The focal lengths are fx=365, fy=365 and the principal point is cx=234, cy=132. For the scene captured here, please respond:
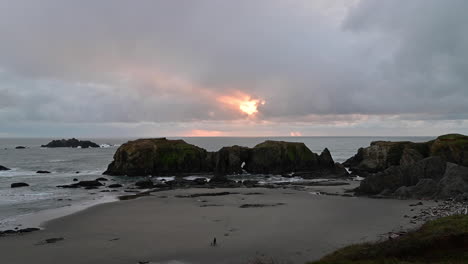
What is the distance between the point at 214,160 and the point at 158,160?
12.4 meters

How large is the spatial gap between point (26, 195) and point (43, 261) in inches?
1283

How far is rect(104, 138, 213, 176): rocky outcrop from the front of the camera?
78.1m

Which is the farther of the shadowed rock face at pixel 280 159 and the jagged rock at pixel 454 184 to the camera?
the shadowed rock face at pixel 280 159

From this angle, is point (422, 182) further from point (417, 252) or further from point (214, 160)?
point (214, 160)

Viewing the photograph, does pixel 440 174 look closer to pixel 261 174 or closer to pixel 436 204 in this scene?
pixel 436 204

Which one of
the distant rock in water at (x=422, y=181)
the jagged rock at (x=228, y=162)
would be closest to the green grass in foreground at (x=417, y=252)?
the distant rock in water at (x=422, y=181)

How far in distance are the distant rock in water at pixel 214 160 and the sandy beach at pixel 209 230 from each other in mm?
34751

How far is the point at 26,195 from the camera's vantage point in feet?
162

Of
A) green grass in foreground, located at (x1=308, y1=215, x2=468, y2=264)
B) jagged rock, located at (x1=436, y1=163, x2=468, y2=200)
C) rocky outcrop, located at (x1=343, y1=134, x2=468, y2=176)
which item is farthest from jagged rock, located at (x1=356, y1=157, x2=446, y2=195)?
green grass in foreground, located at (x1=308, y1=215, x2=468, y2=264)

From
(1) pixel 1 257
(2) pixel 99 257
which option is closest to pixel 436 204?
(2) pixel 99 257

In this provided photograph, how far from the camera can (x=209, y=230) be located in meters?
28.7

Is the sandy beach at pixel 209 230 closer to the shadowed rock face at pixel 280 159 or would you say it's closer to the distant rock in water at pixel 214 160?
the distant rock in water at pixel 214 160

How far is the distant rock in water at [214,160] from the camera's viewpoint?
258 feet

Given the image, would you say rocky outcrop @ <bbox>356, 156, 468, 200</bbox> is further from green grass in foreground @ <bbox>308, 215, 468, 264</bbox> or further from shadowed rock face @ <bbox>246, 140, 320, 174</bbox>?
shadowed rock face @ <bbox>246, 140, 320, 174</bbox>
